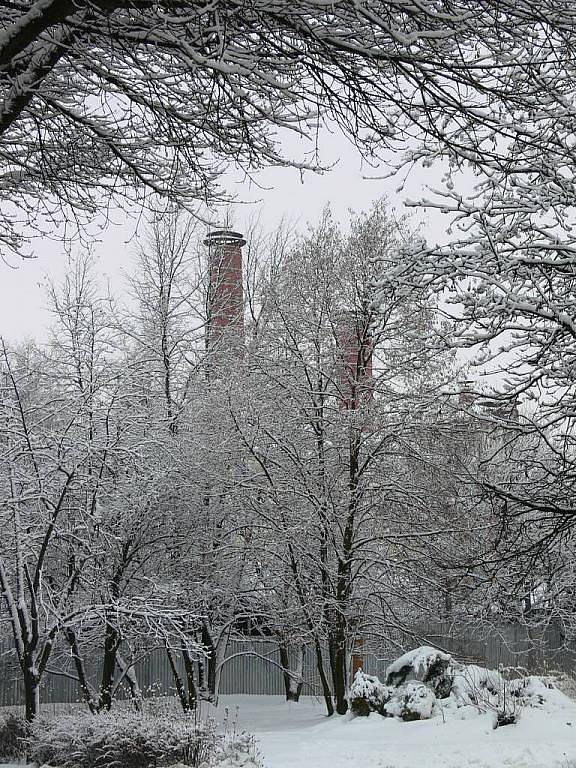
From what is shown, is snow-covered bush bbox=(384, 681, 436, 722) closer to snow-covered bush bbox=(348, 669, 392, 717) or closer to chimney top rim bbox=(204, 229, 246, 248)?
snow-covered bush bbox=(348, 669, 392, 717)

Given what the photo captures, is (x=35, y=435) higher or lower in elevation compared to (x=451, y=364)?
lower

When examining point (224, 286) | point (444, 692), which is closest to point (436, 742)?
point (444, 692)

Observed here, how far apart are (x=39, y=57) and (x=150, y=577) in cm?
1160

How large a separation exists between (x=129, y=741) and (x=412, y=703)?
458 centimetres

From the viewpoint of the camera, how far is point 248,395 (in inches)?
600

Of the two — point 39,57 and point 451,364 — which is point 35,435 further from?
point 39,57

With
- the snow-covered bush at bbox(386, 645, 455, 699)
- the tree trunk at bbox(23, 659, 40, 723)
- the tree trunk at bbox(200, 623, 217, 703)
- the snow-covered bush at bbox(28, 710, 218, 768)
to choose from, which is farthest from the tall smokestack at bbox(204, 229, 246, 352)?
the snow-covered bush at bbox(28, 710, 218, 768)

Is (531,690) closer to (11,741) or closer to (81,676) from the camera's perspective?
(81,676)

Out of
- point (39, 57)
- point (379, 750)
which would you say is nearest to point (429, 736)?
point (379, 750)

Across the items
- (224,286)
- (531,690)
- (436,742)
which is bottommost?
(436,742)

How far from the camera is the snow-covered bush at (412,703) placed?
12.2 m

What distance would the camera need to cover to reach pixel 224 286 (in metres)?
22.2

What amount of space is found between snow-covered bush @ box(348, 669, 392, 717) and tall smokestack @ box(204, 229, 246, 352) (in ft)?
27.2

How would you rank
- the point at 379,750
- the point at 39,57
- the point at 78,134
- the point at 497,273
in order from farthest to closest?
the point at 379,750, the point at 497,273, the point at 78,134, the point at 39,57
